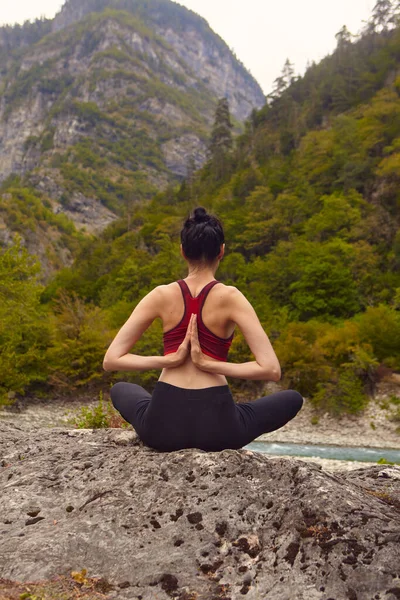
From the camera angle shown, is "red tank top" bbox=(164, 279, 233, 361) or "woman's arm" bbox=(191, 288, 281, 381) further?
"red tank top" bbox=(164, 279, 233, 361)

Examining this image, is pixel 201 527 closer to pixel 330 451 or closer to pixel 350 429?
pixel 330 451

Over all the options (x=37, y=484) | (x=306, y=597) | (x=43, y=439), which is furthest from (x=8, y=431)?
(x=306, y=597)

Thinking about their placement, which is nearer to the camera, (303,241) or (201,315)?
(201,315)

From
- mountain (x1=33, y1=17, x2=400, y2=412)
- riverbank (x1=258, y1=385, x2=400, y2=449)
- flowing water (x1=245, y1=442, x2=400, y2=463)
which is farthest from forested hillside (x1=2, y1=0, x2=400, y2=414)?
flowing water (x1=245, y1=442, x2=400, y2=463)

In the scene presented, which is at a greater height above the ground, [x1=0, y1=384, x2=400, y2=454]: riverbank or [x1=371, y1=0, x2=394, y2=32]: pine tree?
[x1=371, y1=0, x2=394, y2=32]: pine tree

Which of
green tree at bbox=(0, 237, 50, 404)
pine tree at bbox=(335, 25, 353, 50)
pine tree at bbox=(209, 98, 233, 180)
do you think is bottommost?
green tree at bbox=(0, 237, 50, 404)

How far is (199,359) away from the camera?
320 cm

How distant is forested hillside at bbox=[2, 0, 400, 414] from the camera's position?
28.5 metres

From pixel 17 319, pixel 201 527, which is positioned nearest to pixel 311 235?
pixel 17 319

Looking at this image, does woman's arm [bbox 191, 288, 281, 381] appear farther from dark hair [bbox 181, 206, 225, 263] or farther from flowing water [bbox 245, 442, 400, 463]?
flowing water [bbox 245, 442, 400, 463]

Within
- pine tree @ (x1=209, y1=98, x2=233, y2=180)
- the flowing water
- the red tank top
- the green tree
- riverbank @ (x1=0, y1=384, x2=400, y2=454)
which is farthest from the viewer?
pine tree @ (x1=209, y1=98, x2=233, y2=180)

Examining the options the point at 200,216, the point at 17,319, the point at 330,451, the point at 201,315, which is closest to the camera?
the point at 201,315

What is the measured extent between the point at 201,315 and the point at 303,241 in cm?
3957

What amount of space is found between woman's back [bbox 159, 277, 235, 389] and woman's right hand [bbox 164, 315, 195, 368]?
0.06 metres
